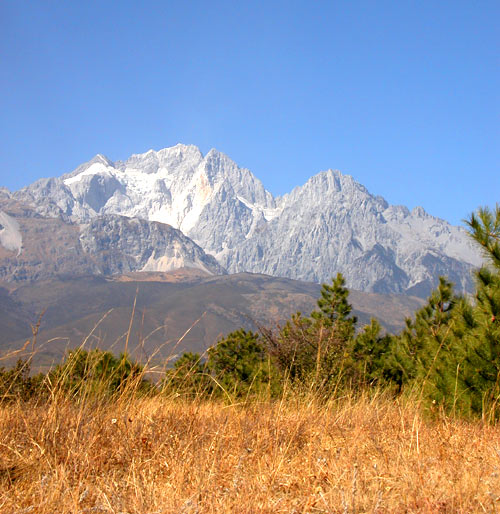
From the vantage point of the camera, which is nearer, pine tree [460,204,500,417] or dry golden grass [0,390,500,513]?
dry golden grass [0,390,500,513]

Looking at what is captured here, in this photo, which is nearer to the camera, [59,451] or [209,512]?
[209,512]

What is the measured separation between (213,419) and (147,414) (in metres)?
0.62

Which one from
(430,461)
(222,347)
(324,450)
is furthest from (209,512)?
(222,347)

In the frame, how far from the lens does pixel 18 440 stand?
12.5ft

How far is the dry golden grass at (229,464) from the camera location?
2867 millimetres

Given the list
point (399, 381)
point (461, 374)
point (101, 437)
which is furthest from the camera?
point (399, 381)

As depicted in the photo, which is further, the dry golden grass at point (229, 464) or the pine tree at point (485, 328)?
the pine tree at point (485, 328)

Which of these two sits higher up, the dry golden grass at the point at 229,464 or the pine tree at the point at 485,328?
the pine tree at the point at 485,328

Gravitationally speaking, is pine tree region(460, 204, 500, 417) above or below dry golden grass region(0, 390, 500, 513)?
above

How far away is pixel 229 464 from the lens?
3596mm

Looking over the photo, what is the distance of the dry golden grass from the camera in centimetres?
287

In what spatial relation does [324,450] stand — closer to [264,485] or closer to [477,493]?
[264,485]

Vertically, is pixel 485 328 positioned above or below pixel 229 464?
above

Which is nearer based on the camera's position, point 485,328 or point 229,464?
point 229,464
